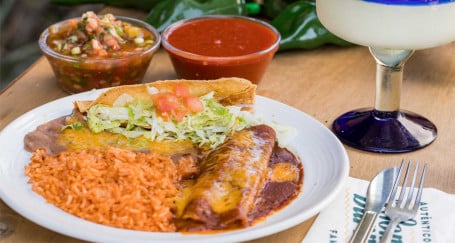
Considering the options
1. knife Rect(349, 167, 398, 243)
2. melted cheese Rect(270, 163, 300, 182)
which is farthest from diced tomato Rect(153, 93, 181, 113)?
knife Rect(349, 167, 398, 243)

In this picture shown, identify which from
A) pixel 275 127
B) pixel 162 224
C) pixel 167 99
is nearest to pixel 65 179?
pixel 162 224

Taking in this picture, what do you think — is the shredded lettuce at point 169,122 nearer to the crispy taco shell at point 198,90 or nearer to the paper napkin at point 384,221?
the crispy taco shell at point 198,90

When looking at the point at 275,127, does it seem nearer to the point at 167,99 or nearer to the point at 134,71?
the point at 167,99

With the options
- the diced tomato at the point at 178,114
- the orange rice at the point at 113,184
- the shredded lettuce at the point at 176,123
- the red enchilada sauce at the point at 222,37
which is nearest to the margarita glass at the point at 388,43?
the shredded lettuce at the point at 176,123

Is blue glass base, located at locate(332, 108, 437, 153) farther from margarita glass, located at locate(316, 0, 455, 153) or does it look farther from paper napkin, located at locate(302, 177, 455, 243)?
paper napkin, located at locate(302, 177, 455, 243)

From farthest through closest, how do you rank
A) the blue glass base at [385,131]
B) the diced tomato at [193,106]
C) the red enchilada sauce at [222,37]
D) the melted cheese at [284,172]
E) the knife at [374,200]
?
the red enchilada sauce at [222,37]
the blue glass base at [385,131]
the diced tomato at [193,106]
the melted cheese at [284,172]
the knife at [374,200]

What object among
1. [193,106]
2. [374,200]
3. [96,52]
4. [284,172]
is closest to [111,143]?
[193,106]

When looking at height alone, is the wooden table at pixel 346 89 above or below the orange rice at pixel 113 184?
below
